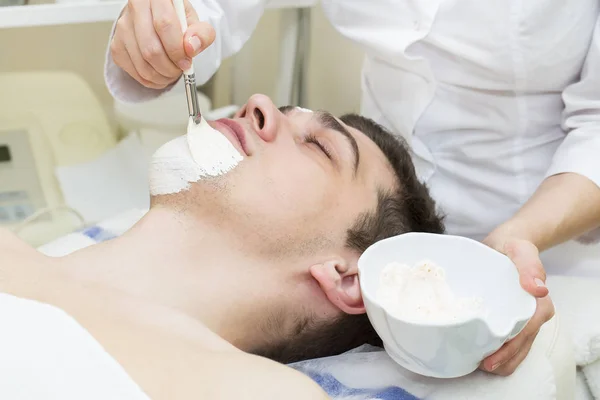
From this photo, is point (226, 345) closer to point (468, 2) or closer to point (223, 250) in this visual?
point (223, 250)

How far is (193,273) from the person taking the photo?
2.99 feet

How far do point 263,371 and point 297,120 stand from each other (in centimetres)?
51

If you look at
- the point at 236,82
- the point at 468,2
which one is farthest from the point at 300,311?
the point at 236,82

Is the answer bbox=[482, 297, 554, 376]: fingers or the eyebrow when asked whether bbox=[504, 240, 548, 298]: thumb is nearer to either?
bbox=[482, 297, 554, 376]: fingers

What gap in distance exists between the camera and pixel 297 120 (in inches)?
42.6

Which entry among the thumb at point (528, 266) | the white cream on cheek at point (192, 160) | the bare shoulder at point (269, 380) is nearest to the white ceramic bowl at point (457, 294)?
the thumb at point (528, 266)

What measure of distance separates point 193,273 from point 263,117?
0.93 ft

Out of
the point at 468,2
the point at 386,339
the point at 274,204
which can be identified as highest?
the point at 468,2

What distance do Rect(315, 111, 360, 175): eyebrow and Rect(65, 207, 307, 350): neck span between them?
0.24 meters

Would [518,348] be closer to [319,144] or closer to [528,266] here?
[528,266]

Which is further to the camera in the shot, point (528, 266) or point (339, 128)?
point (339, 128)

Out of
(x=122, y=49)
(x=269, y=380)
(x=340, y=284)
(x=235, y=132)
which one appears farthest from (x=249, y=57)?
(x=269, y=380)

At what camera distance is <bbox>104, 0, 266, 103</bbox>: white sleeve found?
122 cm

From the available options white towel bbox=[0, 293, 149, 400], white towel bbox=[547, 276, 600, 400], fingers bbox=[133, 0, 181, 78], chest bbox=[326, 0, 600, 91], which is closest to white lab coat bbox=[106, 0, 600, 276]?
chest bbox=[326, 0, 600, 91]
